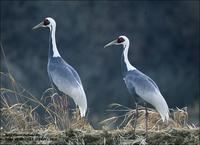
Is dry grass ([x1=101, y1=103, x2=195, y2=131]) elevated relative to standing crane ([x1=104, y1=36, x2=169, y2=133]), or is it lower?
lower

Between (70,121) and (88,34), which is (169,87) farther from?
(70,121)

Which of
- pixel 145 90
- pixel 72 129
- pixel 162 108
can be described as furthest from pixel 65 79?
pixel 72 129

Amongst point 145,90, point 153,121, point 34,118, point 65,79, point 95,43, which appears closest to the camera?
point 34,118

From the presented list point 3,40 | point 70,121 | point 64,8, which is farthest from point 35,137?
point 64,8

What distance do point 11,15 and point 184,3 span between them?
13.7 ft

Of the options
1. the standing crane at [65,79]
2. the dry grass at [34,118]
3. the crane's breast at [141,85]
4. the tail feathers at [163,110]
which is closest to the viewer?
the dry grass at [34,118]

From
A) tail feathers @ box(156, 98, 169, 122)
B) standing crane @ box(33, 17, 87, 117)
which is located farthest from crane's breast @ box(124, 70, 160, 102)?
standing crane @ box(33, 17, 87, 117)

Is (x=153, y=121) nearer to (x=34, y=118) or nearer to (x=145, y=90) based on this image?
(x=145, y=90)

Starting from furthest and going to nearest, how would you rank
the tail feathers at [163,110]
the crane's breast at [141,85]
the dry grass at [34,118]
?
the crane's breast at [141,85] < the tail feathers at [163,110] < the dry grass at [34,118]

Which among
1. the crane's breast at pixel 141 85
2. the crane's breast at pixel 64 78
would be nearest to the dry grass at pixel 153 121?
the crane's breast at pixel 141 85

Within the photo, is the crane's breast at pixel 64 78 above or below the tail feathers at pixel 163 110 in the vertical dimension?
above

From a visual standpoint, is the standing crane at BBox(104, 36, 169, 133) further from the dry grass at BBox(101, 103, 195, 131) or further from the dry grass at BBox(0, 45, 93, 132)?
the dry grass at BBox(0, 45, 93, 132)

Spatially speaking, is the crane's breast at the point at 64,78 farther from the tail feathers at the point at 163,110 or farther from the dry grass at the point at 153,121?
the tail feathers at the point at 163,110

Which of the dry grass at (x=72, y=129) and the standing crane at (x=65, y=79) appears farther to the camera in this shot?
the standing crane at (x=65, y=79)
